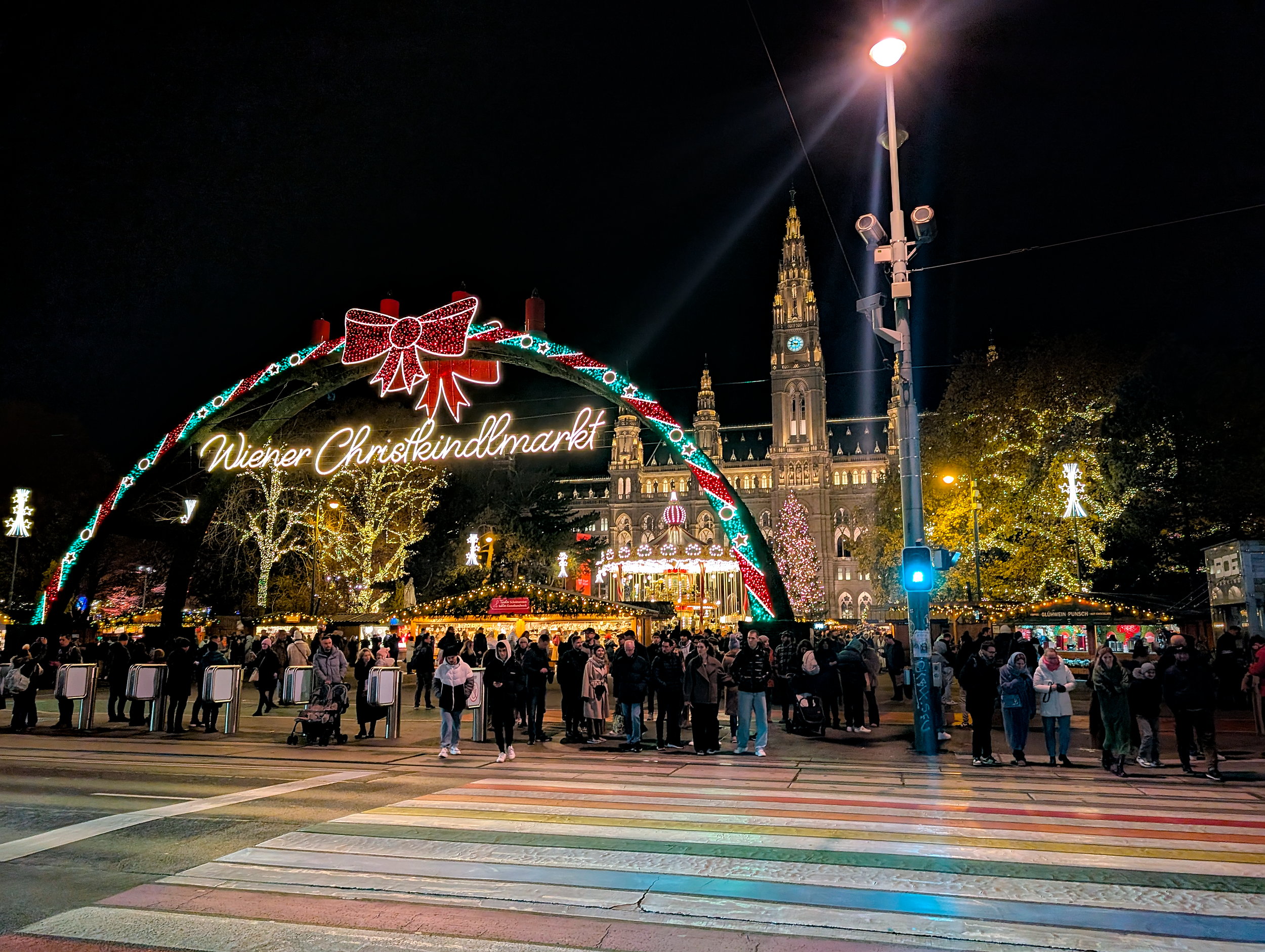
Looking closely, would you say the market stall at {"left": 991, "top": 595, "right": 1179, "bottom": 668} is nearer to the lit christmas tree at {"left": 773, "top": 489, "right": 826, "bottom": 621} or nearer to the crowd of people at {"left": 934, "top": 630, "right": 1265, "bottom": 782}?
the crowd of people at {"left": 934, "top": 630, "right": 1265, "bottom": 782}

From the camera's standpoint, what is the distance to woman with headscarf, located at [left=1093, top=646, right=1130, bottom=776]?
36.8 ft

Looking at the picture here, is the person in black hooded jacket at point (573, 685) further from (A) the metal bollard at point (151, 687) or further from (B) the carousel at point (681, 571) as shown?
(B) the carousel at point (681, 571)

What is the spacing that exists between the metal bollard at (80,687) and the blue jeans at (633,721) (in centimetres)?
975

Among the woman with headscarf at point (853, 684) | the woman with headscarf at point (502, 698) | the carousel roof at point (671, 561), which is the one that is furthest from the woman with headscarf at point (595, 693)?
the carousel roof at point (671, 561)

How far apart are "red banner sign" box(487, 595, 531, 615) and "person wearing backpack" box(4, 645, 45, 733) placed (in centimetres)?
1608

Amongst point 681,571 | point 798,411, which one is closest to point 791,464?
point 798,411

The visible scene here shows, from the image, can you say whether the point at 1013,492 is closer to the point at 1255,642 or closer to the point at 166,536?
the point at 1255,642

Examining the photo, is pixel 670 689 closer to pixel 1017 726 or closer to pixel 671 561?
pixel 1017 726

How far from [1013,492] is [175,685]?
3441cm

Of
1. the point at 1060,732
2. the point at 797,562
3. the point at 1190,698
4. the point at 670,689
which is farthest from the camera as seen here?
the point at 797,562

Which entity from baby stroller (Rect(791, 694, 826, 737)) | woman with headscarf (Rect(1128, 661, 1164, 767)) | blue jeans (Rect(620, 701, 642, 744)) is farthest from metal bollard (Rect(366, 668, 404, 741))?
woman with headscarf (Rect(1128, 661, 1164, 767))

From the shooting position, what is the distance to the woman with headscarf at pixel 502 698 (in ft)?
40.1

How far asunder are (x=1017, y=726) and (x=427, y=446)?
18.0m

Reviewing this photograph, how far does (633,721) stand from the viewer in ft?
44.8
